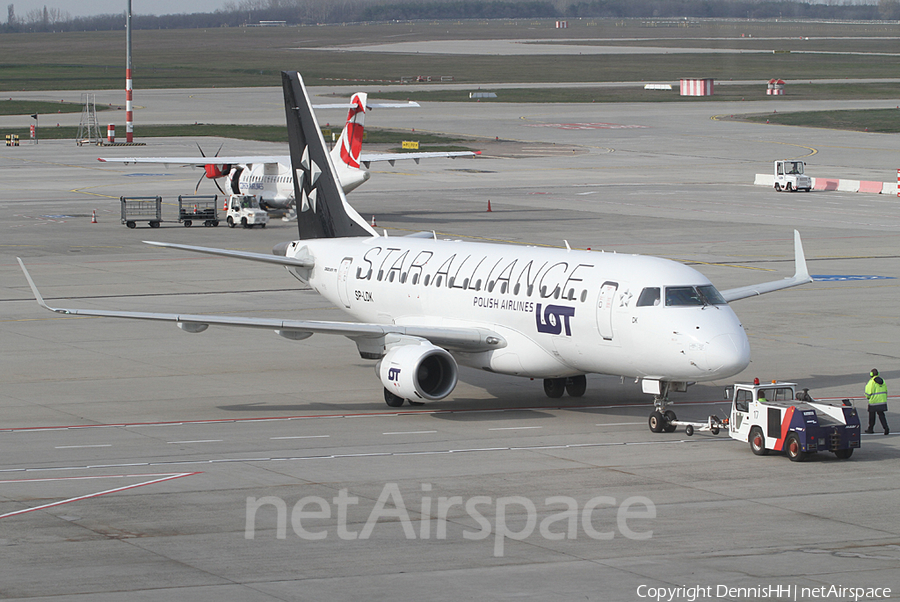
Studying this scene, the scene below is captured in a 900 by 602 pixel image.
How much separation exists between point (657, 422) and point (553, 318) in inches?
140

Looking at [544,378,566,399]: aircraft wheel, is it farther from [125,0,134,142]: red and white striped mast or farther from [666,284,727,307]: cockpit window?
[125,0,134,142]: red and white striped mast

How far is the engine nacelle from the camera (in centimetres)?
3095

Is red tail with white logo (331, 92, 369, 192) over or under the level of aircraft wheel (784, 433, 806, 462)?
over

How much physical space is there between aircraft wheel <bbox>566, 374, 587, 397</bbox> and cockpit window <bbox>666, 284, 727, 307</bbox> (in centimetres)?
562

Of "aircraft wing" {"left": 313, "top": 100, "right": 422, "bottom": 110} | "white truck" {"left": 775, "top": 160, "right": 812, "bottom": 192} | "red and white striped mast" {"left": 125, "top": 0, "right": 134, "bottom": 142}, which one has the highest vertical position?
"red and white striped mast" {"left": 125, "top": 0, "right": 134, "bottom": 142}

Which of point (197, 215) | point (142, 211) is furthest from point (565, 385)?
point (142, 211)

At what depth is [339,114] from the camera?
158 meters

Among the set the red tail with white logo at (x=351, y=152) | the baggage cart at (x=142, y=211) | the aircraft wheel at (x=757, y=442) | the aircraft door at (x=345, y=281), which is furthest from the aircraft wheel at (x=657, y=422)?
the baggage cart at (x=142, y=211)

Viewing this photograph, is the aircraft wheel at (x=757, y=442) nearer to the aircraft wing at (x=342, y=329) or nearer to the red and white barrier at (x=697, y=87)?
the aircraft wing at (x=342, y=329)

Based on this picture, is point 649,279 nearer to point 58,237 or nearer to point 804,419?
point 804,419

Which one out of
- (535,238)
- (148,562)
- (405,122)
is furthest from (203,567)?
(405,122)

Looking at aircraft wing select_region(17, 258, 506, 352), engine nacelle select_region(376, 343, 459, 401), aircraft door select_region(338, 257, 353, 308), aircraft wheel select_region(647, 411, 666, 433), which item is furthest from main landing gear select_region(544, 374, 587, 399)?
aircraft door select_region(338, 257, 353, 308)

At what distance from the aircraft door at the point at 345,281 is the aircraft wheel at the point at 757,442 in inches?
568

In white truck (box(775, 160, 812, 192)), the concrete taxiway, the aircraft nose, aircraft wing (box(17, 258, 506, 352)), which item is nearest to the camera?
the concrete taxiway
